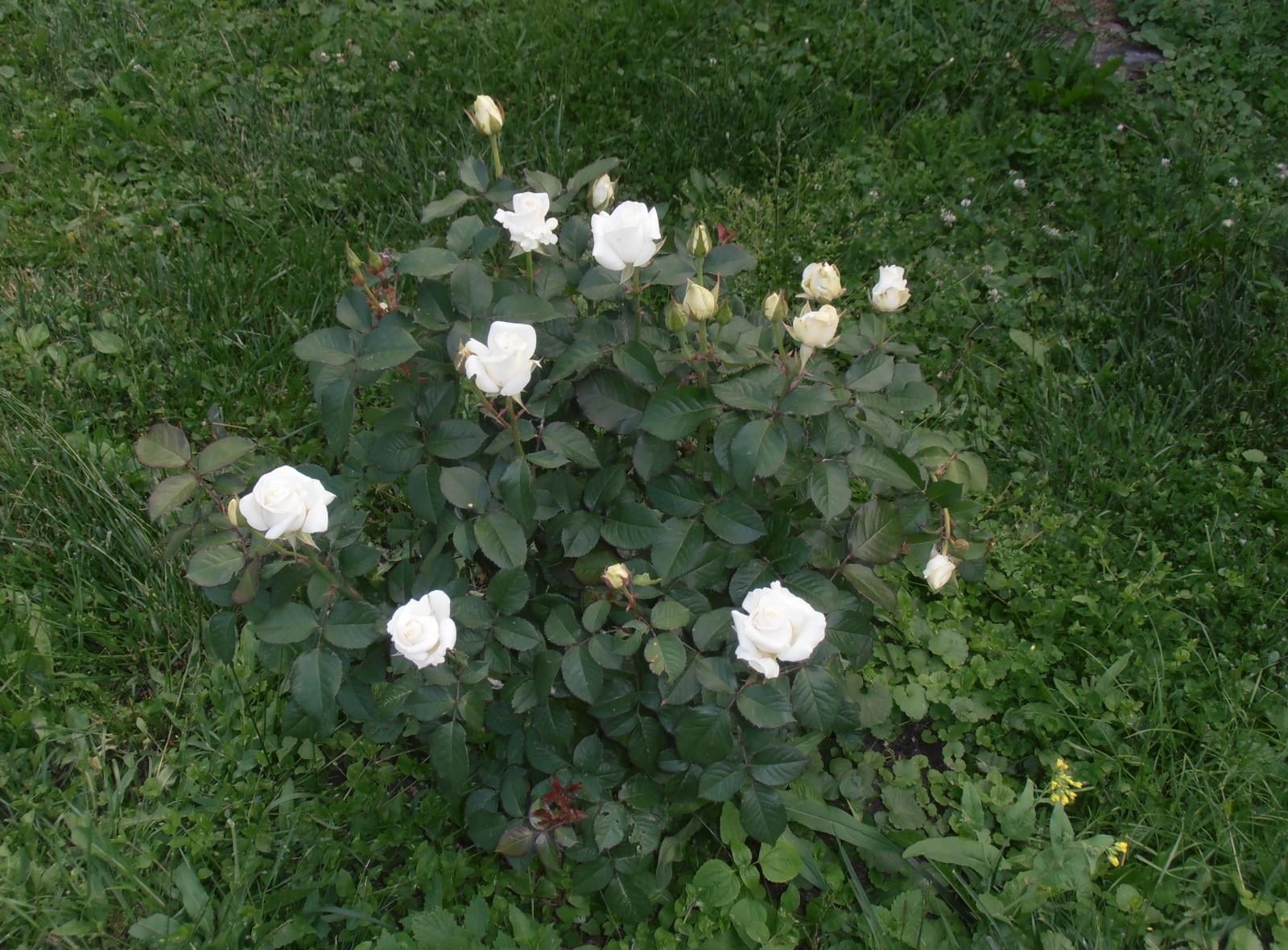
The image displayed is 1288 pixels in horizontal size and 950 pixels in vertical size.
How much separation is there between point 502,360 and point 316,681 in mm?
558

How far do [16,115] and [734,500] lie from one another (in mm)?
3046

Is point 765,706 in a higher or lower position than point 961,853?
higher

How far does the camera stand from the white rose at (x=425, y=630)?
1.35 m

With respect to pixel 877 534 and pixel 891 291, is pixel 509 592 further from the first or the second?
pixel 891 291

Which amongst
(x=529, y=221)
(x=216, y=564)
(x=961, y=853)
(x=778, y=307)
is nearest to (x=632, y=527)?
(x=778, y=307)

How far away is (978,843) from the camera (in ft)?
6.17

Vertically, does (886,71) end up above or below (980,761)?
above

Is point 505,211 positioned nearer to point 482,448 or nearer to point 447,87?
point 482,448

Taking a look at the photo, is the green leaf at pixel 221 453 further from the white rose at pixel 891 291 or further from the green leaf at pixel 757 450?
the white rose at pixel 891 291

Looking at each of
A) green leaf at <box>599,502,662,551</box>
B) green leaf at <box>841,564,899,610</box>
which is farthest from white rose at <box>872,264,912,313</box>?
green leaf at <box>599,502,662,551</box>

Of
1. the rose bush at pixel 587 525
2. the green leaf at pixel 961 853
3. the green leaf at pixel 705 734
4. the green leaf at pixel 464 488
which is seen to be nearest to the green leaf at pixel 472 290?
the rose bush at pixel 587 525

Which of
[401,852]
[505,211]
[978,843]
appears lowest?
[401,852]

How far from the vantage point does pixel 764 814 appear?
5.35ft

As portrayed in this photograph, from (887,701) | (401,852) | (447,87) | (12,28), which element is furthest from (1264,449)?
(12,28)
